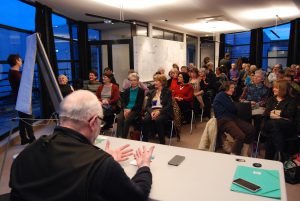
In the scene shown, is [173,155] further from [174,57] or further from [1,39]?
[174,57]

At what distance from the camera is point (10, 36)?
509cm

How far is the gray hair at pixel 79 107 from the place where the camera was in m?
1.25

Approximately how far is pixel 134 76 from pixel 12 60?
217cm

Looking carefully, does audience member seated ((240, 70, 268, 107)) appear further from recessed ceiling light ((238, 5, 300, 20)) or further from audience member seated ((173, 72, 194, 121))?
recessed ceiling light ((238, 5, 300, 20))

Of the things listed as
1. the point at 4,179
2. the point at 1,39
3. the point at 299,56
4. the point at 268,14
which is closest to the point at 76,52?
the point at 1,39

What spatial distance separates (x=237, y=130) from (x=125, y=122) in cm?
188

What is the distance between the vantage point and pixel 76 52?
8.41 m

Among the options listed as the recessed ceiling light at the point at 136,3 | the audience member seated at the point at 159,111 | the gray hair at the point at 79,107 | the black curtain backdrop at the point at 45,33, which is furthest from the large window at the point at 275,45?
the gray hair at the point at 79,107

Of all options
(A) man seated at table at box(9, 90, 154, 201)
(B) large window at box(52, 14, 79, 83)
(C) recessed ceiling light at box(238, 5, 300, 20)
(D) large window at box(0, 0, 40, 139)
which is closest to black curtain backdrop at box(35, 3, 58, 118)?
(D) large window at box(0, 0, 40, 139)

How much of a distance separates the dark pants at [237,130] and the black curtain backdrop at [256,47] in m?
8.28

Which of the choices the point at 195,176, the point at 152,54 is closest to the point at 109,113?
the point at 195,176

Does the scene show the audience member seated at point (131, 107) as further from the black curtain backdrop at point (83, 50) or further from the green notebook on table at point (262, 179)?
the black curtain backdrop at point (83, 50)

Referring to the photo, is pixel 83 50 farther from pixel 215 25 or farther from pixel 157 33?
pixel 215 25

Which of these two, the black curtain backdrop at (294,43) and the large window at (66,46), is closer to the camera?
the large window at (66,46)
